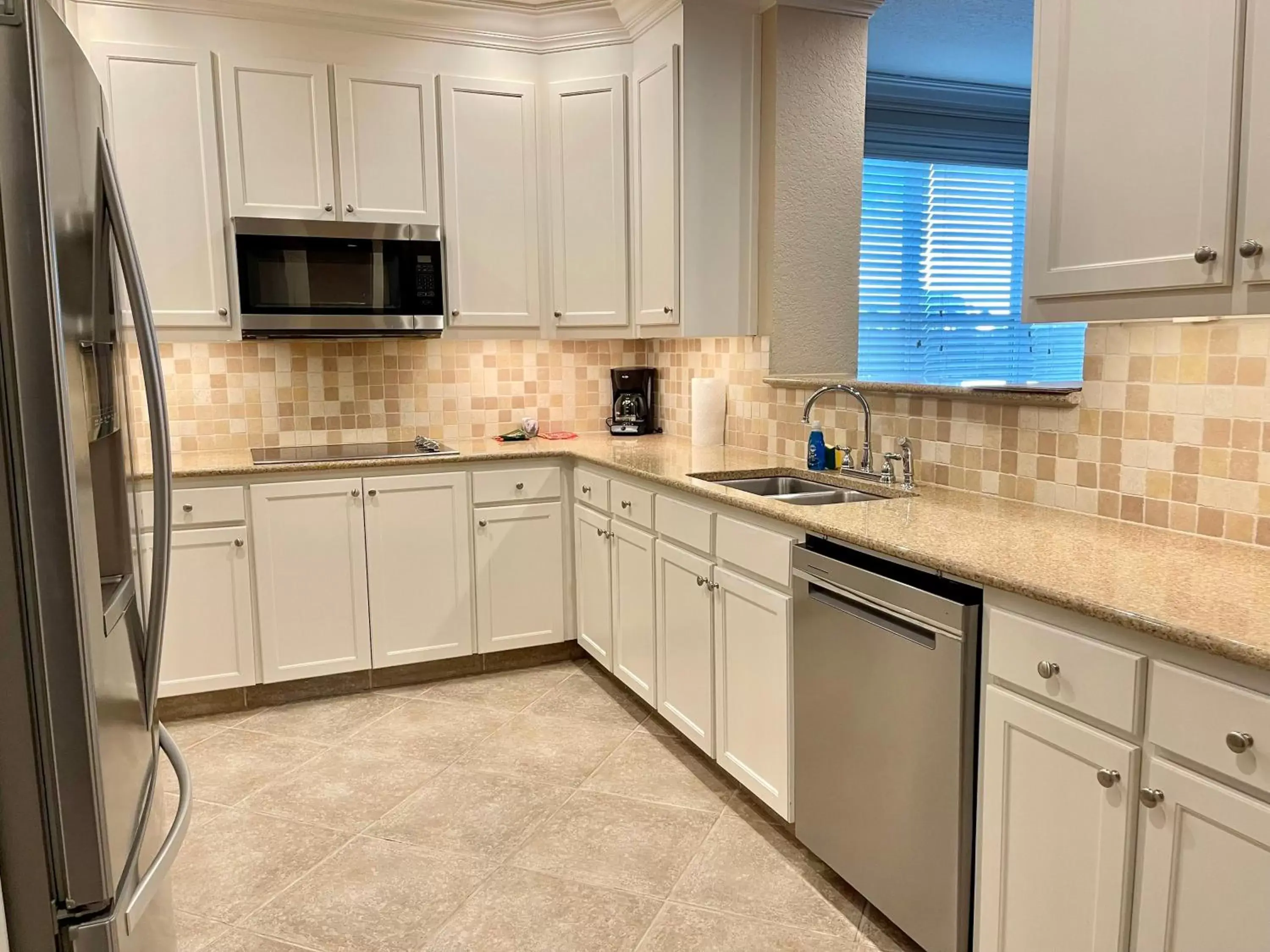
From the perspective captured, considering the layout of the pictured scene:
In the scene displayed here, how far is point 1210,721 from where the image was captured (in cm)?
142

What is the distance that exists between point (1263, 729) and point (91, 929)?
5.31 feet

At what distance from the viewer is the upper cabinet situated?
158 cm

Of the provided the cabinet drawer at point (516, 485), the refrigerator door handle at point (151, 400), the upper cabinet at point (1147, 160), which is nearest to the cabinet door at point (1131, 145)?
the upper cabinet at point (1147, 160)

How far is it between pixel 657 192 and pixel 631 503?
124cm

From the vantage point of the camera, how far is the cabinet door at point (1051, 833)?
1582mm

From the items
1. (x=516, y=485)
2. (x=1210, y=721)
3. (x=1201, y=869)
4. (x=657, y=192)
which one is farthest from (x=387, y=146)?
(x=1201, y=869)

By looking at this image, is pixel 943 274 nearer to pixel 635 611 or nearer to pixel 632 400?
pixel 632 400

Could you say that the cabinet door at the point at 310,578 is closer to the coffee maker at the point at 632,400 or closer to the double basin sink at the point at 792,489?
the coffee maker at the point at 632,400

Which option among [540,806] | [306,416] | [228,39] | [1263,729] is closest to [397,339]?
[306,416]

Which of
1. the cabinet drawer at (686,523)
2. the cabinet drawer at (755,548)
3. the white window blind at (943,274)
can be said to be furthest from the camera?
the white window blind at (943,274)

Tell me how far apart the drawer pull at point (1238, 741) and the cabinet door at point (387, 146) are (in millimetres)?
3337

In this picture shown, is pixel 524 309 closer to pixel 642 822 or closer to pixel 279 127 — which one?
pixel 279 127

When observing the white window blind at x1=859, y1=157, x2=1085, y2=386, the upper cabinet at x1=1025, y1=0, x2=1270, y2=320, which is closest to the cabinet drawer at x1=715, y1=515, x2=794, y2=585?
the upper cabinet at x1=1025, y1=0, x2=1270, y2=320

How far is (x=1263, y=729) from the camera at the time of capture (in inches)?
52.9
